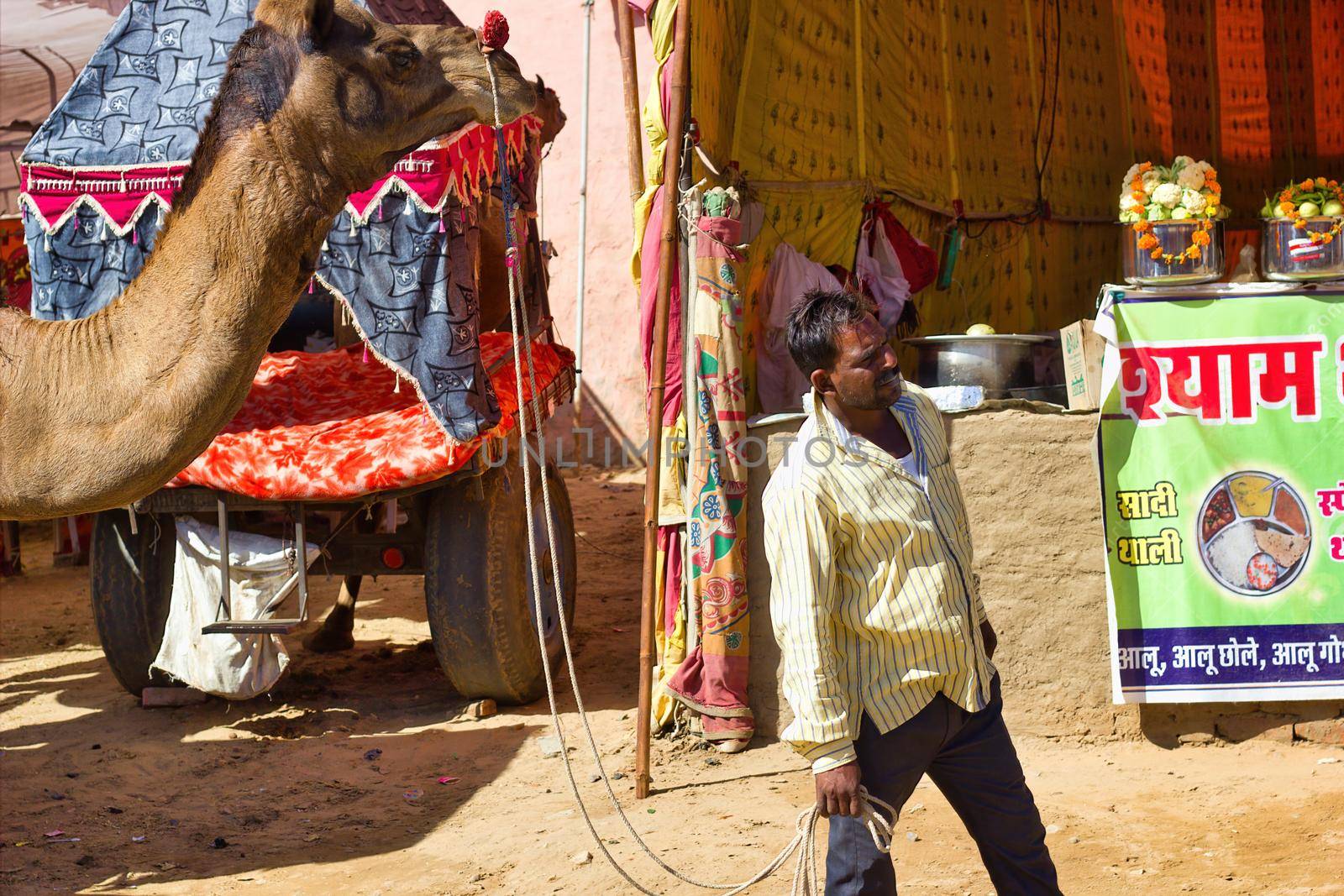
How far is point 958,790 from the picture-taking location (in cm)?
339

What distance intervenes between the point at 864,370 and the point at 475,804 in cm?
341

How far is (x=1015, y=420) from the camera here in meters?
6.04

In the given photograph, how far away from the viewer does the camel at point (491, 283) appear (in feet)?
25.1

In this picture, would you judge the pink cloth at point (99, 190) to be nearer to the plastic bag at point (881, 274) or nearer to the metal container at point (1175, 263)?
the plastic bag at point (881, 274)

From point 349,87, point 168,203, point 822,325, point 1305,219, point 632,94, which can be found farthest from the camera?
point 632,94

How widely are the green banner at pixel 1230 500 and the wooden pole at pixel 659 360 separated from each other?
1.96 metres

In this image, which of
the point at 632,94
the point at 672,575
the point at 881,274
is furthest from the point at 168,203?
the point at 881,274

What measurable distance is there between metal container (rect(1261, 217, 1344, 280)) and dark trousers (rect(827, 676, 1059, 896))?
345 cm

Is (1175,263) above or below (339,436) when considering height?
above

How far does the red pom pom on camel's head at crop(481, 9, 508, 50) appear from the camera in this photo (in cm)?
403

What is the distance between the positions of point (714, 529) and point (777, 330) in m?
1.12

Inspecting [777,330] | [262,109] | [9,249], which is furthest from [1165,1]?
[9,249]

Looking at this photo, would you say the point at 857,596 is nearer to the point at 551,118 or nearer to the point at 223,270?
the point at 223,270

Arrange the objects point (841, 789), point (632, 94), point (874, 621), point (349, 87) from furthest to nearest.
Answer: point (632, 94) < point (349, 87) < point (874, 621) < point (841, 789)
